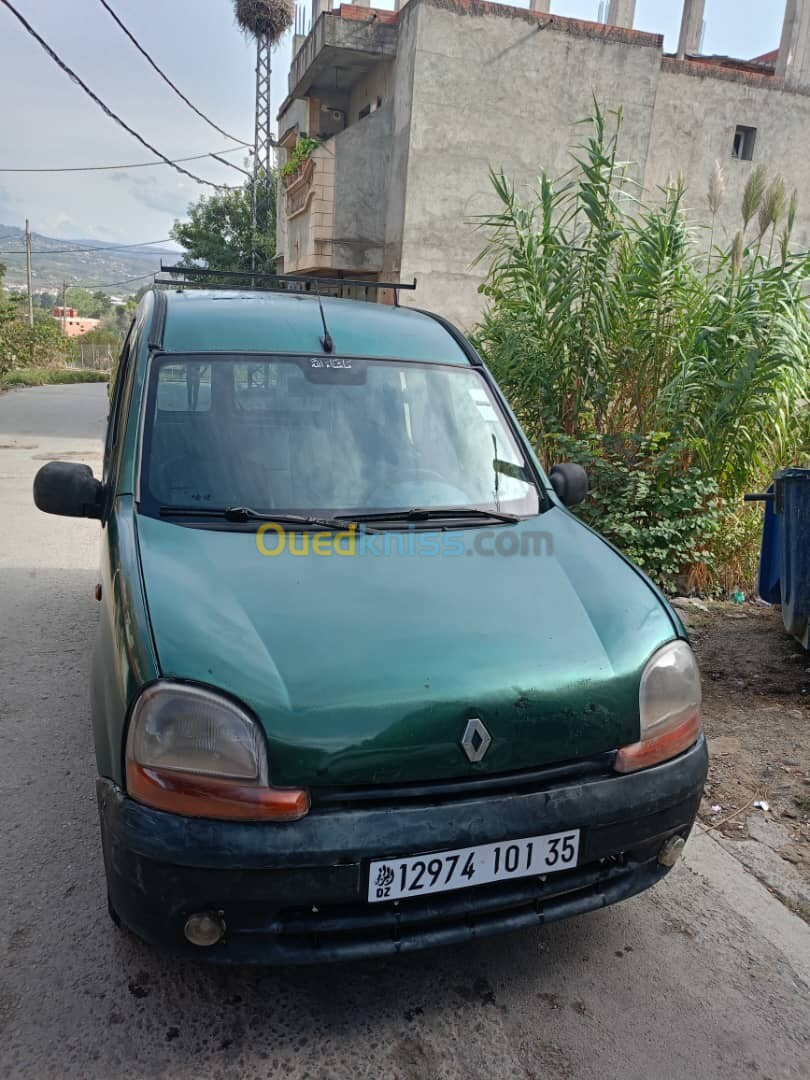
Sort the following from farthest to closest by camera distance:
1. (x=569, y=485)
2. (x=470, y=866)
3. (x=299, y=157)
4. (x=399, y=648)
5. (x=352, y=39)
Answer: (x=299, y=157) < (x=352, y=39) < (x=569, y=485) < (x=399, y=648) < (x=470, y=866)

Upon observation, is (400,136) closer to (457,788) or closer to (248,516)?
(248,516)

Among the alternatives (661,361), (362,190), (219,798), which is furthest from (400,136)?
(219,798)

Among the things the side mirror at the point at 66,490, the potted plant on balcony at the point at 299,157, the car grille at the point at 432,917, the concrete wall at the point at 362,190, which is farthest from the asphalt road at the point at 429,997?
the potted plant on balcony at the point at 299,157

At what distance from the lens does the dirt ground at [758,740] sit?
10.4 feet

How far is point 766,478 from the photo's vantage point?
6.12m

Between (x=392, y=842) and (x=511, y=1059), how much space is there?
28.6 inches

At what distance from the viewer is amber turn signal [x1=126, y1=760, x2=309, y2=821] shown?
192cm

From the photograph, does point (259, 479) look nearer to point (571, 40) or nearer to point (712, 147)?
point (571, 40)

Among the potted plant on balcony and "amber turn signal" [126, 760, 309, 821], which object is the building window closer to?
the potted plant on balcony

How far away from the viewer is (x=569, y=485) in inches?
135

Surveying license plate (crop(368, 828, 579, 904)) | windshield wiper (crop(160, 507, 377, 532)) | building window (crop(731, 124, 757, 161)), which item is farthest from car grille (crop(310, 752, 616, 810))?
building window (crop(731, 124, 757, 161))

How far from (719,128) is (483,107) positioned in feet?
16.9

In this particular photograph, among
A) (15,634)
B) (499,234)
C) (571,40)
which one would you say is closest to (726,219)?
(571,40)

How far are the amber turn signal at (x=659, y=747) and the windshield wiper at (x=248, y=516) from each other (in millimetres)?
1073
